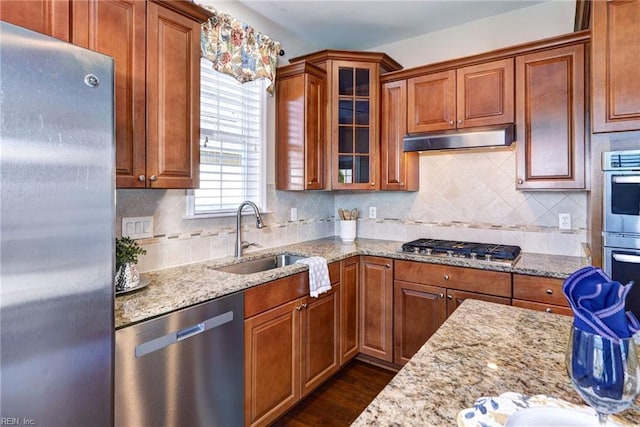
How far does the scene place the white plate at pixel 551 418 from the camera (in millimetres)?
627

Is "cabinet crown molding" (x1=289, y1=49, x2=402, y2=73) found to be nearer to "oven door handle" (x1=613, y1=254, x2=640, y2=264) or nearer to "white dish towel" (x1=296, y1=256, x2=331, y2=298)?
"white dish towel" (x1=296, y1=256, x2=331, y2=298)

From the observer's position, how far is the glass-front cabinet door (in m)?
2.87

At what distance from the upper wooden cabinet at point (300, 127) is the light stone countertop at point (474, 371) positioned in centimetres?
182

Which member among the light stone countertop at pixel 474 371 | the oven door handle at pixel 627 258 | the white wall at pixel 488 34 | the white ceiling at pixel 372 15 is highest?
the white ceiling at pixel 372 15

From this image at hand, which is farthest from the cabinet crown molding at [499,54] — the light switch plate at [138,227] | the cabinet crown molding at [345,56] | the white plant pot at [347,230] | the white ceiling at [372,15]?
the light switch plate at [138,227]

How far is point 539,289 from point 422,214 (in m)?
1.19

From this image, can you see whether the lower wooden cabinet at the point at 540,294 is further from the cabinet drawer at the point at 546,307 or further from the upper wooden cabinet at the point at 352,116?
the upper wooden cabinet at the point at 352,116

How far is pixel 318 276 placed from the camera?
223 centimetres

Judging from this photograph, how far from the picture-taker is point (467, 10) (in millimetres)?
2713

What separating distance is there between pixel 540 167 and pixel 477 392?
2.05 m

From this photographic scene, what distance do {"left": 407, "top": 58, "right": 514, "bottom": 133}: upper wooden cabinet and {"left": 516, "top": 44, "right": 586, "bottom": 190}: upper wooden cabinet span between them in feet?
0.28

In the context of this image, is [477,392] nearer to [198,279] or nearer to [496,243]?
[198,279]

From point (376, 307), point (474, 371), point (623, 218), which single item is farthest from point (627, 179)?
point (376, 307)

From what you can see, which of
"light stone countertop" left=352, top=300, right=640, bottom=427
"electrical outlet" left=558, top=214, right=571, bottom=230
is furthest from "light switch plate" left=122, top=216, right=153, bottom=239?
"electrical outlet" left=558, top=214, right=571, bottom=230
